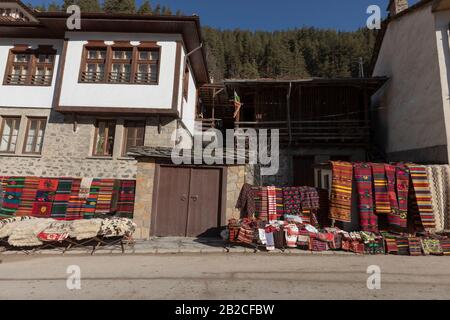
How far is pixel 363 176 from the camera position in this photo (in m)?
7.80

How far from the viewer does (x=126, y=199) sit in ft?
32.7

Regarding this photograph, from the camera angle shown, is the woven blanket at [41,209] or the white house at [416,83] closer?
the white house at [416,83]

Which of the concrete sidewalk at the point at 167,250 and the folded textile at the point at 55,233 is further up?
the folded textile at the point at 55,233

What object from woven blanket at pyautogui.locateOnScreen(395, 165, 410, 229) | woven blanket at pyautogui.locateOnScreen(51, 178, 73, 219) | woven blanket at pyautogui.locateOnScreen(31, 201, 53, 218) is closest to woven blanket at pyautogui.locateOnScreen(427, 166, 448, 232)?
woven blanket at pyautogui.locateOnScreen(395, 165, 410, 229)

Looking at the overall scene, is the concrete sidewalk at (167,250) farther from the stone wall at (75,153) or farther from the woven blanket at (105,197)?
the stone wall at (75,153)

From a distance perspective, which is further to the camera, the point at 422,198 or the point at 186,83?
the point at 186,83

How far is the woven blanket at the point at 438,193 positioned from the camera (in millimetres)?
7660

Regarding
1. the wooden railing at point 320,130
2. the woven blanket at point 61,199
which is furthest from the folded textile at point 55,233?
the wooden railing at point 320,130

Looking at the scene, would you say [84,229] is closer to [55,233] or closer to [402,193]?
[55,233]

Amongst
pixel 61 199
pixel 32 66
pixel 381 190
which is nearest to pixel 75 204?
pixel 61 199

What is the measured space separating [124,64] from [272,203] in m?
9.40

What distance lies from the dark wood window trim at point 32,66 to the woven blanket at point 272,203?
11.7 m

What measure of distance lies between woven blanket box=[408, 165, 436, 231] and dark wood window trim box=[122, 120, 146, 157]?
34.5ft

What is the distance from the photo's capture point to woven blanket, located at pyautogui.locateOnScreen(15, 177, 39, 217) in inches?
395
